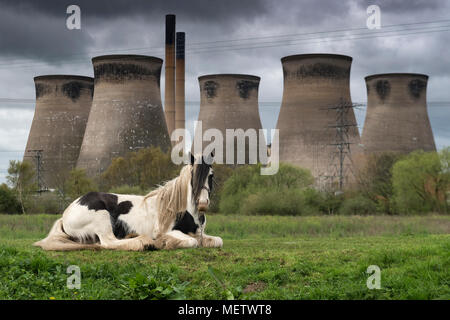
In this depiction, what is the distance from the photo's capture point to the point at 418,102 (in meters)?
40.2

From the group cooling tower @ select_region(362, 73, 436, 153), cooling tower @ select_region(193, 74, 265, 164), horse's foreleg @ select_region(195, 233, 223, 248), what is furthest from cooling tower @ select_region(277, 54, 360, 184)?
horse's foreleg @ select_region(195, 233, 223, 248)

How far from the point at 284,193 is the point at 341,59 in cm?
1620

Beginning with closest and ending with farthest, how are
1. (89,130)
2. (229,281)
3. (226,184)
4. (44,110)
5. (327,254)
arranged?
1. (229,281)
2. (327,254)
3. (226,184)
4. (89,130)
5. (44,110)

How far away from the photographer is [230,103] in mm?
41062

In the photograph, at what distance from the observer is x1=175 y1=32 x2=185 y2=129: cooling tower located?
38.3m

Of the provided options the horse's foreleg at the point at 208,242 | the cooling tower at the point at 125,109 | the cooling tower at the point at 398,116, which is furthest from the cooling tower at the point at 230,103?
the horse's foreleg at the point at 208,242

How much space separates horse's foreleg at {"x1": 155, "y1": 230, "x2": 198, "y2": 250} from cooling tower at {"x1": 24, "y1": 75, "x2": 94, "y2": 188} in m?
34.6

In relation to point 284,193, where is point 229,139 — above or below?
above

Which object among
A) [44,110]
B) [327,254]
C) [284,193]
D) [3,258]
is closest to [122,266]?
[3,258]

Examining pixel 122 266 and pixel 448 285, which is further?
pixel 122 266

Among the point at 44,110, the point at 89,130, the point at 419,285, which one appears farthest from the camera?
the point at 44,110

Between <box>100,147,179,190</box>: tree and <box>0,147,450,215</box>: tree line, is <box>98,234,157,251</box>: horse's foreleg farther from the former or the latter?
<box>100,147,179,190</box>: tree

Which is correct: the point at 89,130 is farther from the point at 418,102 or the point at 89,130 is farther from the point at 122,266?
the point at 122,266

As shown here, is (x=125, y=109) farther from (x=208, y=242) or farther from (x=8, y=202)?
(x=208, y=242)
